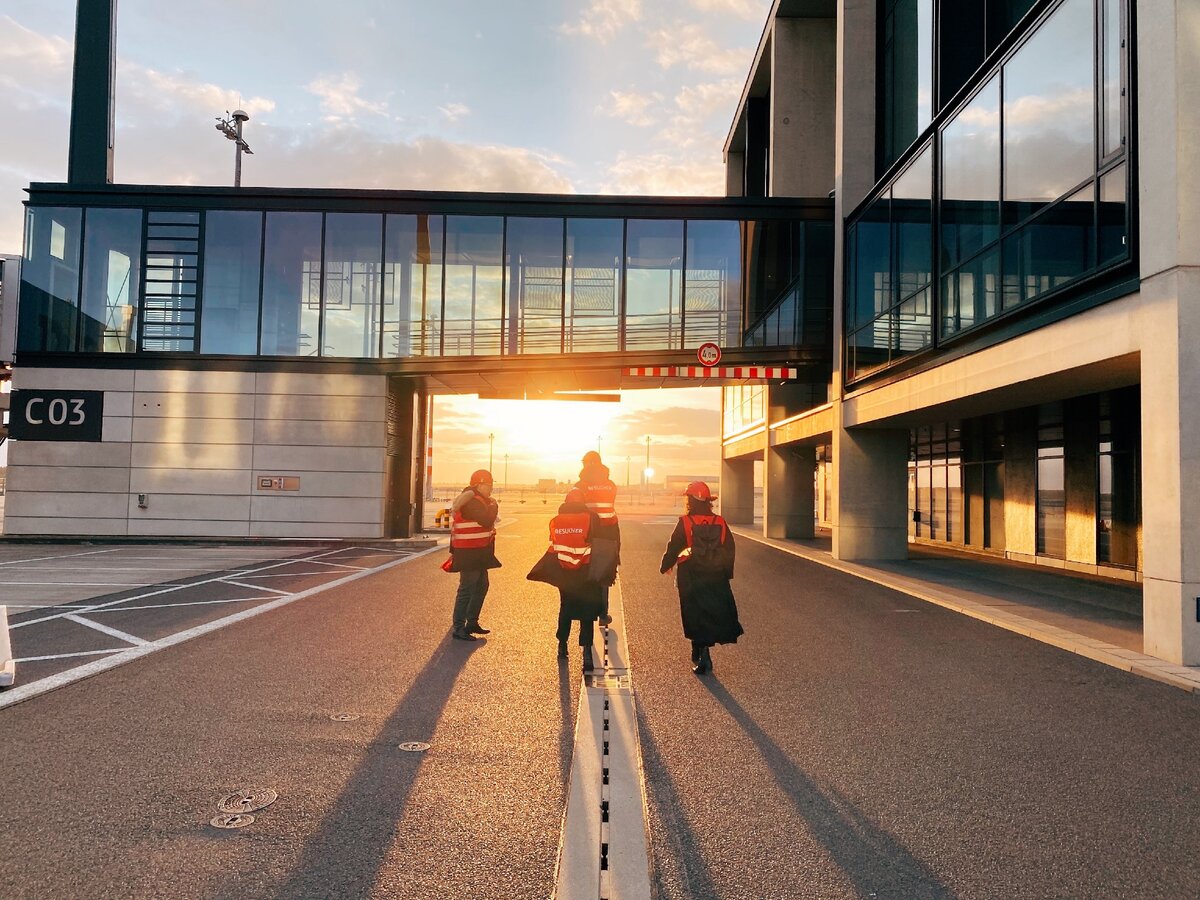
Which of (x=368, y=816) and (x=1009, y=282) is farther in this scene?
(x=1009, y=282)

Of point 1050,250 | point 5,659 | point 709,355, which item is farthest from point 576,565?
point 709,355

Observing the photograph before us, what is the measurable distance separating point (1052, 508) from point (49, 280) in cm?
2598

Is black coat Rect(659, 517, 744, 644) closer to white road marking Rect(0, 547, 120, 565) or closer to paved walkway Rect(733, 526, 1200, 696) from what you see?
paved walkway Rect(733, 526, 1200, 696)

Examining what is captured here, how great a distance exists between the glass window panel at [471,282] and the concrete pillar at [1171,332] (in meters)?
16.1

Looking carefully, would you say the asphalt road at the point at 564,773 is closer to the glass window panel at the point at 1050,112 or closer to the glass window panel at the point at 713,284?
the glass window panel at the point at 1050,112

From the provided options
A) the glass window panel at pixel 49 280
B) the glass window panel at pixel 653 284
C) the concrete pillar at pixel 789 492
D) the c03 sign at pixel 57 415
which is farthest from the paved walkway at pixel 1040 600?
the glass window panel at pixel 49 280

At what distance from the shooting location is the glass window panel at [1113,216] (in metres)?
9.17

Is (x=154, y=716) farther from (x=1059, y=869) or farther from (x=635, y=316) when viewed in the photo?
(x=635, y=316)

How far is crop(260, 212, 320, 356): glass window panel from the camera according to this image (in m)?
21.8

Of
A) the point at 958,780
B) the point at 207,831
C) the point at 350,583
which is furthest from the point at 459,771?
the point at 350,583

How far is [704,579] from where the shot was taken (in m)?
7.13

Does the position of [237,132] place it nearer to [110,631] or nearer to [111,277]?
[111,277]

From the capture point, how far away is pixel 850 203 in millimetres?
19844

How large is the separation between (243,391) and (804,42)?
70.1ft
